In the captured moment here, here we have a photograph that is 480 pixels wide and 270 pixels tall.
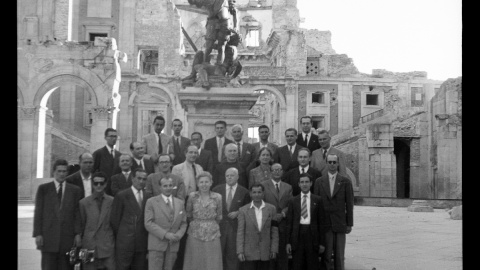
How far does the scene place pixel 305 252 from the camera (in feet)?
24.4

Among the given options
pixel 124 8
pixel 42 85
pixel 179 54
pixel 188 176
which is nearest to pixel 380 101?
pixel 179 54

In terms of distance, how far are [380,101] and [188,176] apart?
34134 mm

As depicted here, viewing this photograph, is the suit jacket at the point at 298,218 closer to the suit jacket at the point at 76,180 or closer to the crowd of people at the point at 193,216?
the crowd of people at the point at 193,216

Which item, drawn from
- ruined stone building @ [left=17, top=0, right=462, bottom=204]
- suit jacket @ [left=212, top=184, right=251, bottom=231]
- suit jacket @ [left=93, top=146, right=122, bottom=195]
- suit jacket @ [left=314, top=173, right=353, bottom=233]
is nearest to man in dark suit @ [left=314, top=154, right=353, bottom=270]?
suit jacket @ [left=314, top=173, right=353, bottom=233]

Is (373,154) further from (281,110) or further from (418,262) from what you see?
(418,262)

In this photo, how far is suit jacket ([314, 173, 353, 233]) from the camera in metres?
7.80

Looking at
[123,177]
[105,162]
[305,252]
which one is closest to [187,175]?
[123,177]

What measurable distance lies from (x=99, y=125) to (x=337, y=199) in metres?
19.9

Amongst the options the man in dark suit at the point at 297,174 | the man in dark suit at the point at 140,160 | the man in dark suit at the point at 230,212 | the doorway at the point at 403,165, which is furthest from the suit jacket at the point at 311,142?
the doorway at the point at 403,165

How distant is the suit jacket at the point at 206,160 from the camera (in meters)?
8.47

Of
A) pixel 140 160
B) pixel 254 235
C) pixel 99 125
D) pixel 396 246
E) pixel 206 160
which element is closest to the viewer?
pixel 254 235

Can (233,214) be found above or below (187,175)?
below

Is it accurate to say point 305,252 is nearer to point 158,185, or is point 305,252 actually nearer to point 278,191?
point 278,191

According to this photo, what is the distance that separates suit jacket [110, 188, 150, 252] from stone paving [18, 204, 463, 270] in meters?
1.57
